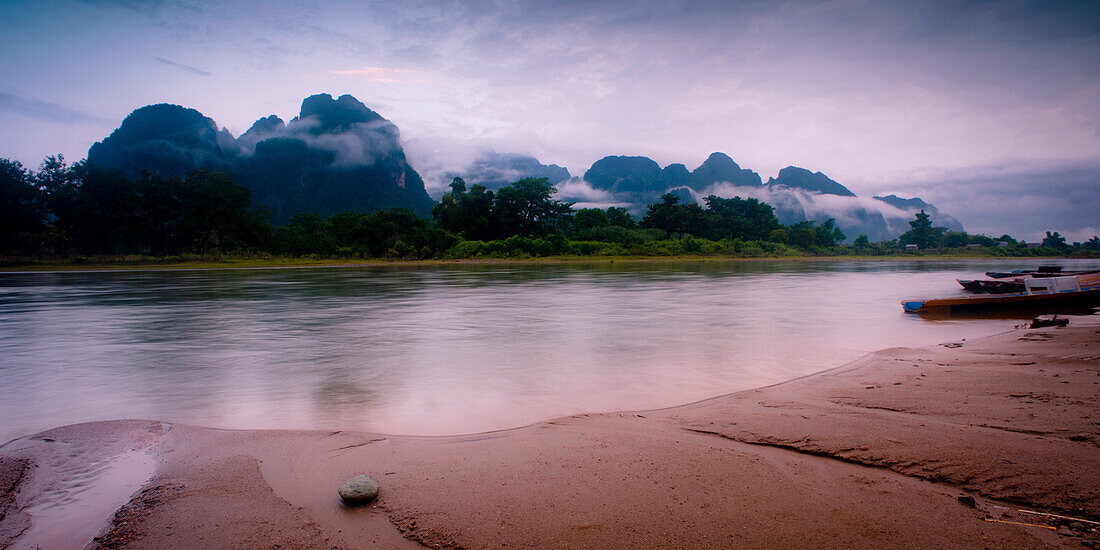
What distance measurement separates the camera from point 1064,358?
5906mm

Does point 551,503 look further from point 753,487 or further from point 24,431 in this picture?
point 24,431

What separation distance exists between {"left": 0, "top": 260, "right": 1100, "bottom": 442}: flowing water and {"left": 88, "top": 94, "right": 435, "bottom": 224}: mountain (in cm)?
10939

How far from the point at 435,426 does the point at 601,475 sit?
1951mm

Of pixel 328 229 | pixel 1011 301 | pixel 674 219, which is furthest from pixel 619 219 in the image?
pixel 1011 301

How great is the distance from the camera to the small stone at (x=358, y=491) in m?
2.72

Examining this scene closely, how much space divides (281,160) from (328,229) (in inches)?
3107

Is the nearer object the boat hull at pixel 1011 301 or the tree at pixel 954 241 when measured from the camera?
the boat hull at pixel 1011 301

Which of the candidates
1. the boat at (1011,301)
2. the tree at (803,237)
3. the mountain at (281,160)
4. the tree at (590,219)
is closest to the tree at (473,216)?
the tree at (590,219)

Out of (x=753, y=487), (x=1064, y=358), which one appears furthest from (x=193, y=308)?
(x=1064, y=358)

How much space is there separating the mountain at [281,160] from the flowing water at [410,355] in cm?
10939

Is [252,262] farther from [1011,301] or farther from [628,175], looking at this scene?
[628,175]

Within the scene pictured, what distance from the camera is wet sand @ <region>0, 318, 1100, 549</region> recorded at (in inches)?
94.2

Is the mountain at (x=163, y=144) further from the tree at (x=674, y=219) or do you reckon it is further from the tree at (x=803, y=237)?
the tree at (x=803, y=237)

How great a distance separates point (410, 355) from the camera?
7.84 m
